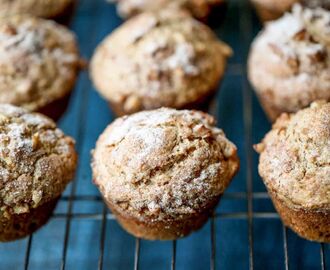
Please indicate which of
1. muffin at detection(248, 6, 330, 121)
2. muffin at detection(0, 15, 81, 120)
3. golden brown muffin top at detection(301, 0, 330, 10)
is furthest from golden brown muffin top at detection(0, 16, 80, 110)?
golden brown muffin top at detection(301, 0, 330, 10)

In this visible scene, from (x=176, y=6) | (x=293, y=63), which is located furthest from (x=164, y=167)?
(x=176, y=6)

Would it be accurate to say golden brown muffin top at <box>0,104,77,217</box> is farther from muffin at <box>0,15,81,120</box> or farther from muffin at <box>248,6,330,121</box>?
muffin at <box>248,6,330,121</box>

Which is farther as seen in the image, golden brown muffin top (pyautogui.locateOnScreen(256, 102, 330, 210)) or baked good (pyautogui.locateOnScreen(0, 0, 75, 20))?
baked good (pyautogui.locateOnScreen(0, 0, 75, 20))

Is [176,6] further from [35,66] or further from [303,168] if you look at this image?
[303,168]

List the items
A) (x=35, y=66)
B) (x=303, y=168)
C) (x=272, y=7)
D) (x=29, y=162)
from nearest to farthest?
(x=303, y=168), (x=29, y=162), (x=35, y=66), (x=272, y=7)

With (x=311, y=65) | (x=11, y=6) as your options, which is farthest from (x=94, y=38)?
(x=311, y=65)

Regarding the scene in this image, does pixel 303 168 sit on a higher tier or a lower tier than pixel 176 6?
lower
